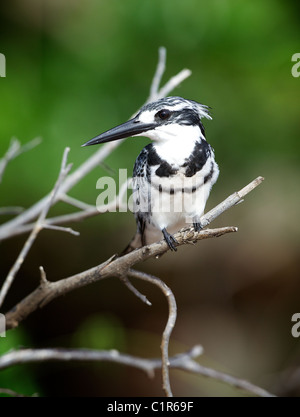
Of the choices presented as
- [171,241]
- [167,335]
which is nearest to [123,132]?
[171,241]

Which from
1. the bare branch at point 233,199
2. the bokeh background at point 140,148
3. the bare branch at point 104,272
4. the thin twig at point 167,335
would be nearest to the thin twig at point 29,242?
the bare branch at point 104,272

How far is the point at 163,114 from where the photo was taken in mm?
1239

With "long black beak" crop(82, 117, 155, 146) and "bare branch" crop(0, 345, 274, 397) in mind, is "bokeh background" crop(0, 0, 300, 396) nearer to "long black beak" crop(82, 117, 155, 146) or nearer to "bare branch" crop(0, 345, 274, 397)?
"bare branch" crop(0, 345, 274, 397)

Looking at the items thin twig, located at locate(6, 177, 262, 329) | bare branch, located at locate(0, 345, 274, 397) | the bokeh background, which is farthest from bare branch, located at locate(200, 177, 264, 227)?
the bokeh background

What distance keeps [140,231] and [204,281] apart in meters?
0.78

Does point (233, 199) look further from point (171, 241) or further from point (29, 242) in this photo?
point (29, 242)

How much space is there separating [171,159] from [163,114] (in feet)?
0.33

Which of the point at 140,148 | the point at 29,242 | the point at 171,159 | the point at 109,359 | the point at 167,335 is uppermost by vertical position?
the point at 140,148

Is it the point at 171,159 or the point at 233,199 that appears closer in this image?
the point at 233,199

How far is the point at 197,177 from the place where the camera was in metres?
1.29

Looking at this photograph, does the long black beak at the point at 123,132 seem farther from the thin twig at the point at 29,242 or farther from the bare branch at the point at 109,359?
the bare branch at the point at 109,359

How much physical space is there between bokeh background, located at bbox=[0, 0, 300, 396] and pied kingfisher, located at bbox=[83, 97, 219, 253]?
56 centimetres

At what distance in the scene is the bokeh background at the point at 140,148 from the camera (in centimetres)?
195
